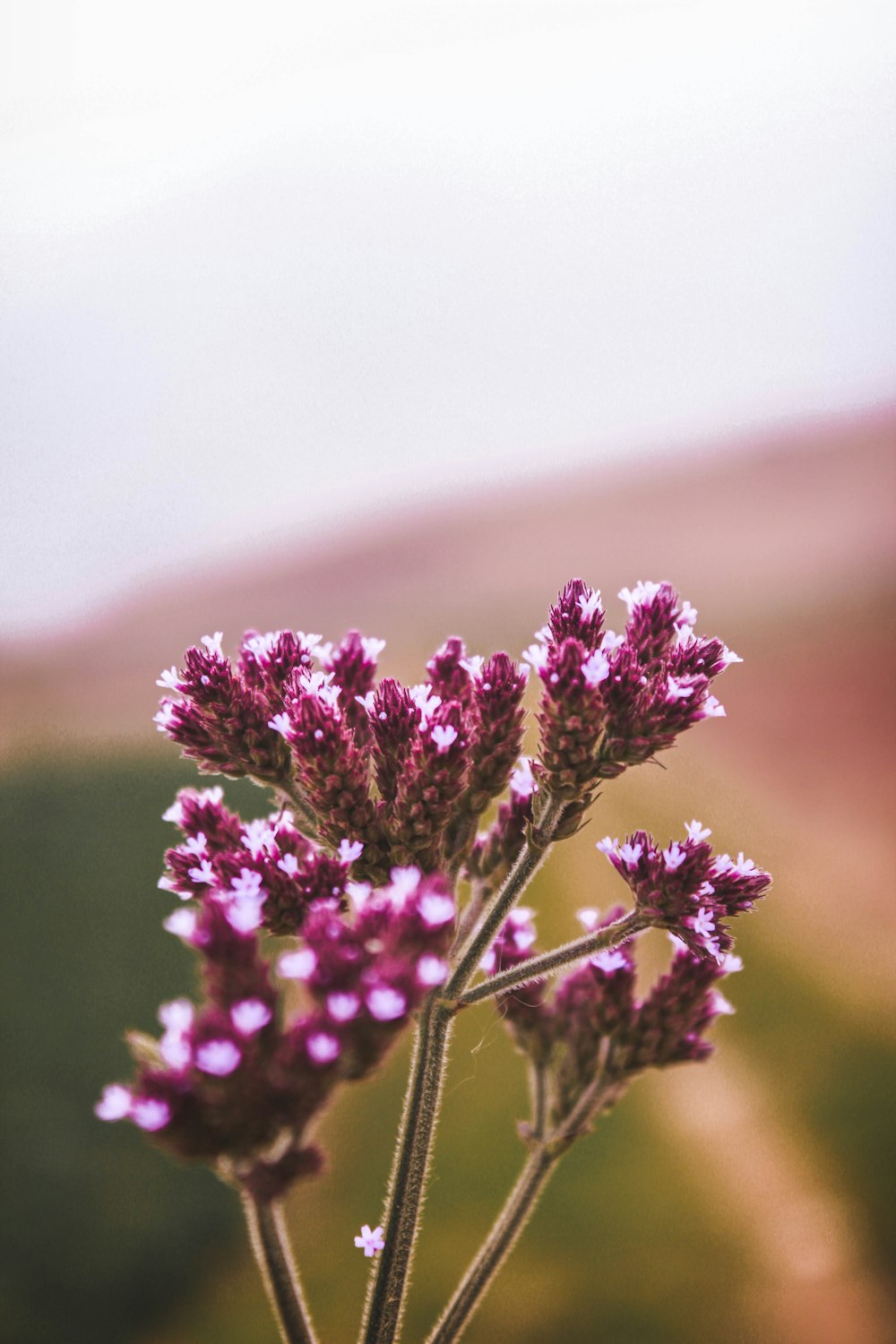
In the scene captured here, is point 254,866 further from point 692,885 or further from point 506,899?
point 692,885

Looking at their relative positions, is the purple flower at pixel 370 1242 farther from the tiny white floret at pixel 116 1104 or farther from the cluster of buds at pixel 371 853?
the tiny white floret at pixel 116 1104

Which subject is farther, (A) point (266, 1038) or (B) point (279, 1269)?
(B) point (279, 1269)

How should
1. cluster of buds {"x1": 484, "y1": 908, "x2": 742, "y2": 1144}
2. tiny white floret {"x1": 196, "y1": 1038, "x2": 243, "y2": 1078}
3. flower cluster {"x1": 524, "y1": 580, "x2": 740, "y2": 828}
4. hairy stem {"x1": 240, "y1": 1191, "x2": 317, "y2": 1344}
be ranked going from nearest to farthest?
tiny white floret {"x1": 196, "y1": 1038, "x2": 243, "y2": 1078}, hairy stem {"x1": 240, "y1": 1191, "x2": 317, "y2": 1344}, flower cluster {"x1": 524, "y1": 580, "x2": 740, "y2": 828}, cluster of buds {"x1": 484, "y1": 908, "x2": 742, "y2": 1144}

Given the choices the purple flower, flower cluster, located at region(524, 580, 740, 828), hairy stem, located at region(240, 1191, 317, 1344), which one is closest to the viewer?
hairy stem, located at region(240, 1191, 317, 1344)

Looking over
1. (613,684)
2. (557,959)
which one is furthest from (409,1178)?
(613,684)

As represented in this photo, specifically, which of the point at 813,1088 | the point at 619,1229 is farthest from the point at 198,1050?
the point at 813,1088

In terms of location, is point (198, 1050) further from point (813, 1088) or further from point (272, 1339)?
point (813, 1088)

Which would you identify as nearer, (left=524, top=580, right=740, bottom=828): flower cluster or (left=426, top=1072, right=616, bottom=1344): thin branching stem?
(left=524, top=580, right=740, bottom=828): flower cluster

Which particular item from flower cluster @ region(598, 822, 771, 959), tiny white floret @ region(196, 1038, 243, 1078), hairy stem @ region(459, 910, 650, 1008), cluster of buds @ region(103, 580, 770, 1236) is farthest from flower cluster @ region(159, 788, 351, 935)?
flower cluster @ region(598, 822, 771, 959)

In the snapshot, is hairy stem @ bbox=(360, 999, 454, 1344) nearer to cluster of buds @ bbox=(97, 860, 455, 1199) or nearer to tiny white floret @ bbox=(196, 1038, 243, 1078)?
cluster of buds @ bbox=(97, 860, 455, 1199)
